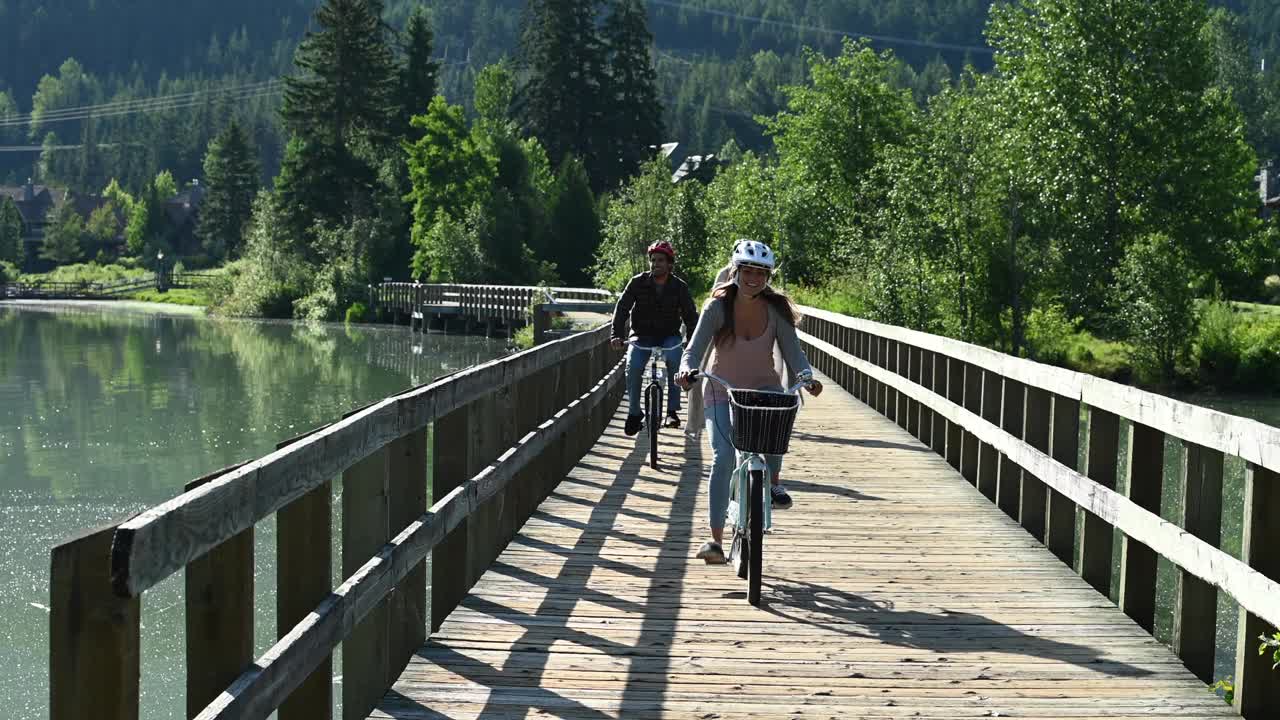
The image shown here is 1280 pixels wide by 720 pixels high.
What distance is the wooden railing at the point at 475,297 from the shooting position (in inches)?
2313

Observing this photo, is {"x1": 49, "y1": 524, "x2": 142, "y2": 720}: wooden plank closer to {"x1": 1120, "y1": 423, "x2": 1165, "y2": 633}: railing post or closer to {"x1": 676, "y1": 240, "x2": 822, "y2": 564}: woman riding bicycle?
{"x1": 676, "y1": 240, "x2": 822, "y2": 564}: woman riding bicycle

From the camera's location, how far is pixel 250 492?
4039 mm

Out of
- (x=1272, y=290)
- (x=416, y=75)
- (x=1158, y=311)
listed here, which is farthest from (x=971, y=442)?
(x=416, y=75)

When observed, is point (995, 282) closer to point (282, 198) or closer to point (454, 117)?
point (454, 117)

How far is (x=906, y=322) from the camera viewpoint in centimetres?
4231

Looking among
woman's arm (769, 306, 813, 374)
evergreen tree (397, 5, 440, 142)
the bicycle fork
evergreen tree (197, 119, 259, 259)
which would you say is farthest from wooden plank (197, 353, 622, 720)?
evergreen tree (197, 119, 259, 259)

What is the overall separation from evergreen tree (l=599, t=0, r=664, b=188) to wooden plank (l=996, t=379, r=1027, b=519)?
302 ft

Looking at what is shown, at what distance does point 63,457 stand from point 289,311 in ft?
195

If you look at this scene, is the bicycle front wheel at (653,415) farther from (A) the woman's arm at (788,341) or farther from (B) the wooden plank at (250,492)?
(B) the wooden plank at (250,492)

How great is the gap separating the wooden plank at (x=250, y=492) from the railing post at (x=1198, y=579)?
10.4ft

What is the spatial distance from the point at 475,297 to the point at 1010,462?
5558 centimetres

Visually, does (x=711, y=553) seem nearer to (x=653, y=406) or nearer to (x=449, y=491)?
(x=449, y=491)

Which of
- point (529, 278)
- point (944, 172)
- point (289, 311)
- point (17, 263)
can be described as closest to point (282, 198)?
point (289, 311)

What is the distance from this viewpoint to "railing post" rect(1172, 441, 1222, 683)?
6230 mm
